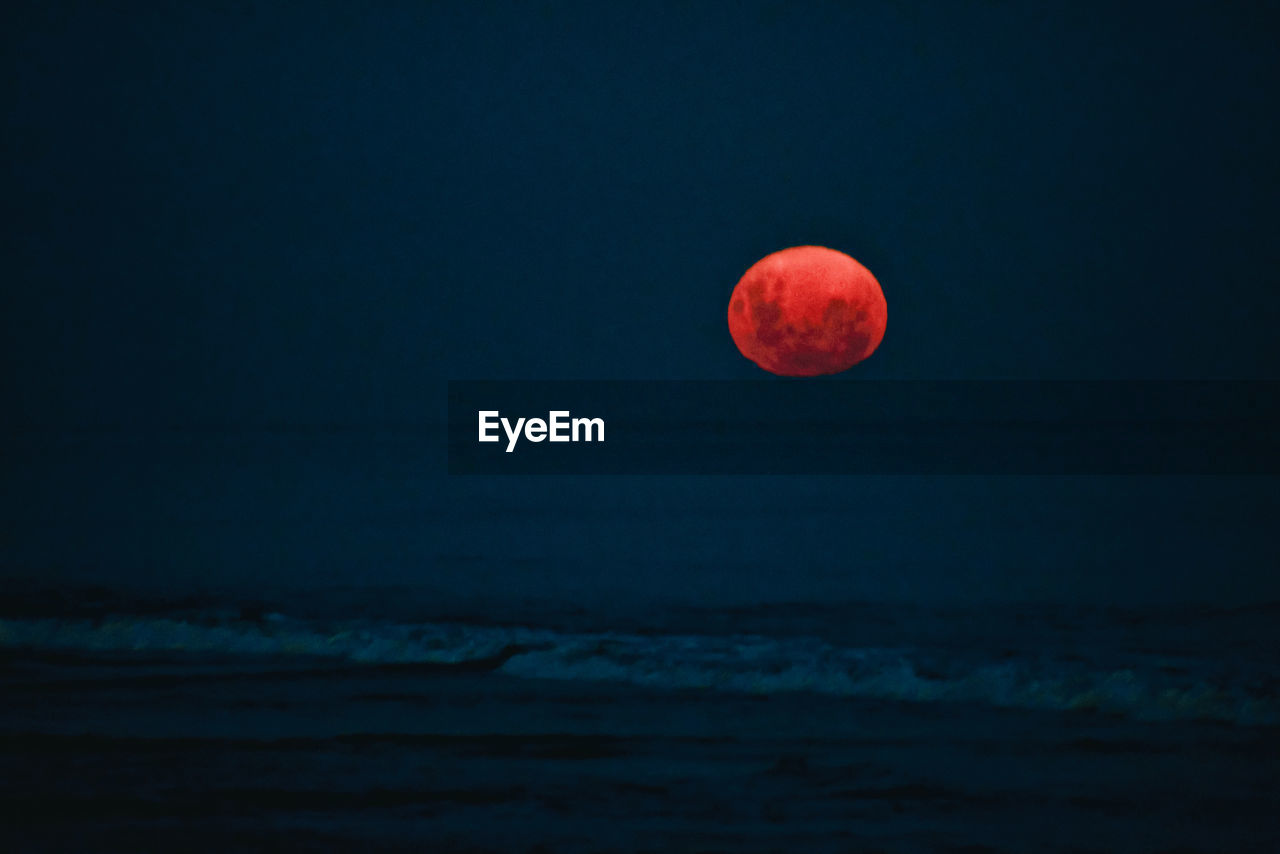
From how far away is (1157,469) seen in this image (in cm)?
2253

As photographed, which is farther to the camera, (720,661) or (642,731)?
(720,661)

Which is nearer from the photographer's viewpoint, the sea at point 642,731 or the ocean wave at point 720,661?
the sea at point 642,731

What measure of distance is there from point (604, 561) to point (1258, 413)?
4068 cm

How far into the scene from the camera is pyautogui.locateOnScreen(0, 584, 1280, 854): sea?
17.2 feet

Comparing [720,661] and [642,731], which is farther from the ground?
[720,661]

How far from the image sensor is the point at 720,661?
7953 millimetres

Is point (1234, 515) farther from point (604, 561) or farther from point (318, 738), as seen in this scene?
point (318, 738)

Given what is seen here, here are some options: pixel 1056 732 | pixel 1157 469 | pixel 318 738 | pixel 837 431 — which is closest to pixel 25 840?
pixel 318 738

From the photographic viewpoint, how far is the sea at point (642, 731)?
5.24 m

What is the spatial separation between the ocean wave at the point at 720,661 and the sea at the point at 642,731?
3 cm

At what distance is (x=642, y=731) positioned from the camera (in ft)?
21.4

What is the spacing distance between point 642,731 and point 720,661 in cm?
159

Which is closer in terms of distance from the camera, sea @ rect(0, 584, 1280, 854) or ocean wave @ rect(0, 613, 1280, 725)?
sea @ rect(0, 584, 1280, 854)

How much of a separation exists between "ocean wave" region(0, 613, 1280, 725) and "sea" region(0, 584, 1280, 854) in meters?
0.03
